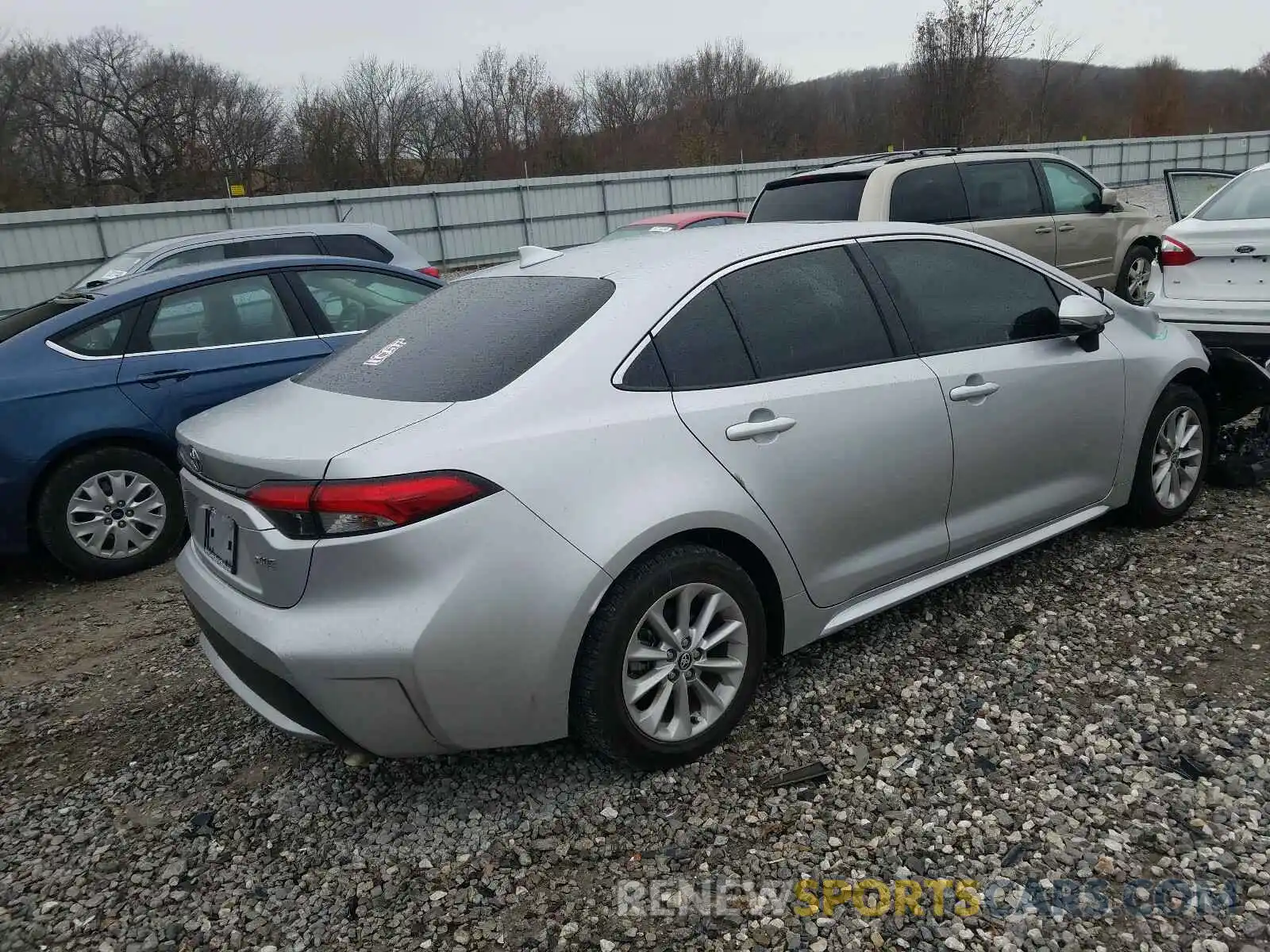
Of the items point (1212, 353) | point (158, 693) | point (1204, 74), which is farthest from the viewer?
point (1204, 74)

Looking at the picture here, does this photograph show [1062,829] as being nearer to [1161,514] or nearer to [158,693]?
[1161,514]

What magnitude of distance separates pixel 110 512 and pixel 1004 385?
4.30 m

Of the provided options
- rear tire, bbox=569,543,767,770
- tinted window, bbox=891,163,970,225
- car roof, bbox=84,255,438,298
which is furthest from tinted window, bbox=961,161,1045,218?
rear tire, bbox=569,543,767,770

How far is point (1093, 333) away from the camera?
3.63m

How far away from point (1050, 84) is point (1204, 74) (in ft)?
156

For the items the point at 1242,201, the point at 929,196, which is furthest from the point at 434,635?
the point at 929,196

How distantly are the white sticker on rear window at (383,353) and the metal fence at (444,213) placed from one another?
55.4 ft

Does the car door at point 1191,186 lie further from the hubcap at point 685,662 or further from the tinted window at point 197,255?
the tinted window at point 197,255

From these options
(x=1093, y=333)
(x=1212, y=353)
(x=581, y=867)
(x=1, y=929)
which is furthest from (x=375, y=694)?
(x=1212, y=353)

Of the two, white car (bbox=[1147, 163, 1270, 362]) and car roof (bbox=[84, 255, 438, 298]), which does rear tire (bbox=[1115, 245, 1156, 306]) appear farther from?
car roof (bbox=[84, 255, 438, 298])

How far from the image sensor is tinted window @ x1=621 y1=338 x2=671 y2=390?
256cm

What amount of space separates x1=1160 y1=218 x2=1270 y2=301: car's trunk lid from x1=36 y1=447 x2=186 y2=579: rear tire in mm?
5988

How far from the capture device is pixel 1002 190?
7.84 meters

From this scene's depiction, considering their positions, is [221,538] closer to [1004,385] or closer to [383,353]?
[383,353]
